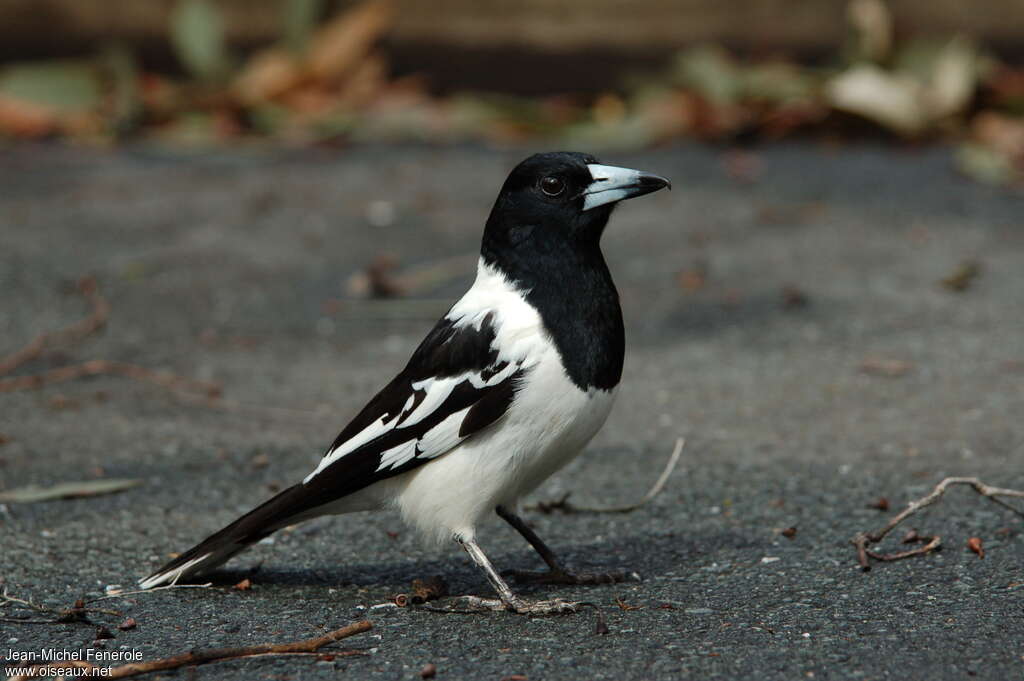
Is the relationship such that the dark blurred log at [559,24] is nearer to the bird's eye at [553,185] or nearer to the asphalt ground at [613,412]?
the asphalt ground at [613,412]

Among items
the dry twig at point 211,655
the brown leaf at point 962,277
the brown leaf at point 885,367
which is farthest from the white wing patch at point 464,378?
the brown leaf at point 962,277

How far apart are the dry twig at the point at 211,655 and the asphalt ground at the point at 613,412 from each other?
0.03 meters

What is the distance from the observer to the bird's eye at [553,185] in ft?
10.6

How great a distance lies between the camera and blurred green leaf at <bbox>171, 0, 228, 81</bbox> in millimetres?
8133

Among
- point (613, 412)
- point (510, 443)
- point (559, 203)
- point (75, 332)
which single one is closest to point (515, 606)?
point (510, 443)

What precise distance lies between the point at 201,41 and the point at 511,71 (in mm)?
1946

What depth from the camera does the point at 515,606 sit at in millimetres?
3039

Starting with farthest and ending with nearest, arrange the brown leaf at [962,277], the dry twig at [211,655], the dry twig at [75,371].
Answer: the brown leaf at [962,277]
the dry twig at [75,371]
the dry twig at [211,655]

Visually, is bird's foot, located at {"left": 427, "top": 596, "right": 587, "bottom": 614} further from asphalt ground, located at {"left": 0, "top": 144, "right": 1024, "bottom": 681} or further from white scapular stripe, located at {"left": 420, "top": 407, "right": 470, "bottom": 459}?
white scapular stripe, located at {"left": 420, "top": 407, "right": 470, "bottom": 459}

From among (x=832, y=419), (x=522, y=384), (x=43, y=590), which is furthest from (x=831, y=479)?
(x=43, y=590)

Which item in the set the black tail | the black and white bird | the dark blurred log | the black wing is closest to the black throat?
the black and white bird

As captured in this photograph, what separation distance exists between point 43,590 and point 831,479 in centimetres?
214

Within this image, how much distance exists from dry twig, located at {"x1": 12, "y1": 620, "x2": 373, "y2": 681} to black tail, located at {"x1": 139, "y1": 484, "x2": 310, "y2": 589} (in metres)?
0.38

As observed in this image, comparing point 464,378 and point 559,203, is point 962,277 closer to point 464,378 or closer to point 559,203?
point 559,203
